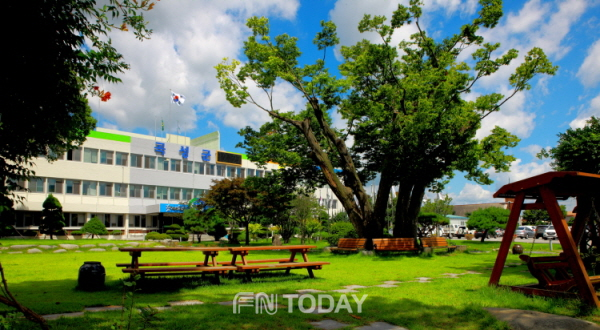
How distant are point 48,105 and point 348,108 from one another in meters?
16.9

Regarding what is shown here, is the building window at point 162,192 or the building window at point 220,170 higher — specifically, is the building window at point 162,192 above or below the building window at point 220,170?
below

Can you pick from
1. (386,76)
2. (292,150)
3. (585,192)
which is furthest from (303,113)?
(585,192)

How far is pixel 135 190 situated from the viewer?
156 feet

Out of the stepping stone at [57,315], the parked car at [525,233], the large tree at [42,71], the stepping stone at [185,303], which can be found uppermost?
the large tree at [42,71]

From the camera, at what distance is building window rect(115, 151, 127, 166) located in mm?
45938

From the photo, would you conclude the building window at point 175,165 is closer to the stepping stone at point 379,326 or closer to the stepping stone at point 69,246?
the stepping stone at point 69,246

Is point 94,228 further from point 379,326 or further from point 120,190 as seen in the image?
point 379,326

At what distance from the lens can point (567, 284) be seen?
6246mm

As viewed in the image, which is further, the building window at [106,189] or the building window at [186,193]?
the building window at [186,193]

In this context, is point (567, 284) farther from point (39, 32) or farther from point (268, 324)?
point (39, 32)

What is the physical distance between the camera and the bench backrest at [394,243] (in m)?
17.5

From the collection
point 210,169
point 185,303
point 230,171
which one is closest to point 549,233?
point 230,171

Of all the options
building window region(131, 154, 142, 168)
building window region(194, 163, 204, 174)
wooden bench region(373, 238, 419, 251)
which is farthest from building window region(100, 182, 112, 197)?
wooden bench region(373, 238, 419, 251)

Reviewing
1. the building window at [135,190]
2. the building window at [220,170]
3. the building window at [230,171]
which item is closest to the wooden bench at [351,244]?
the building window at [135,190]
